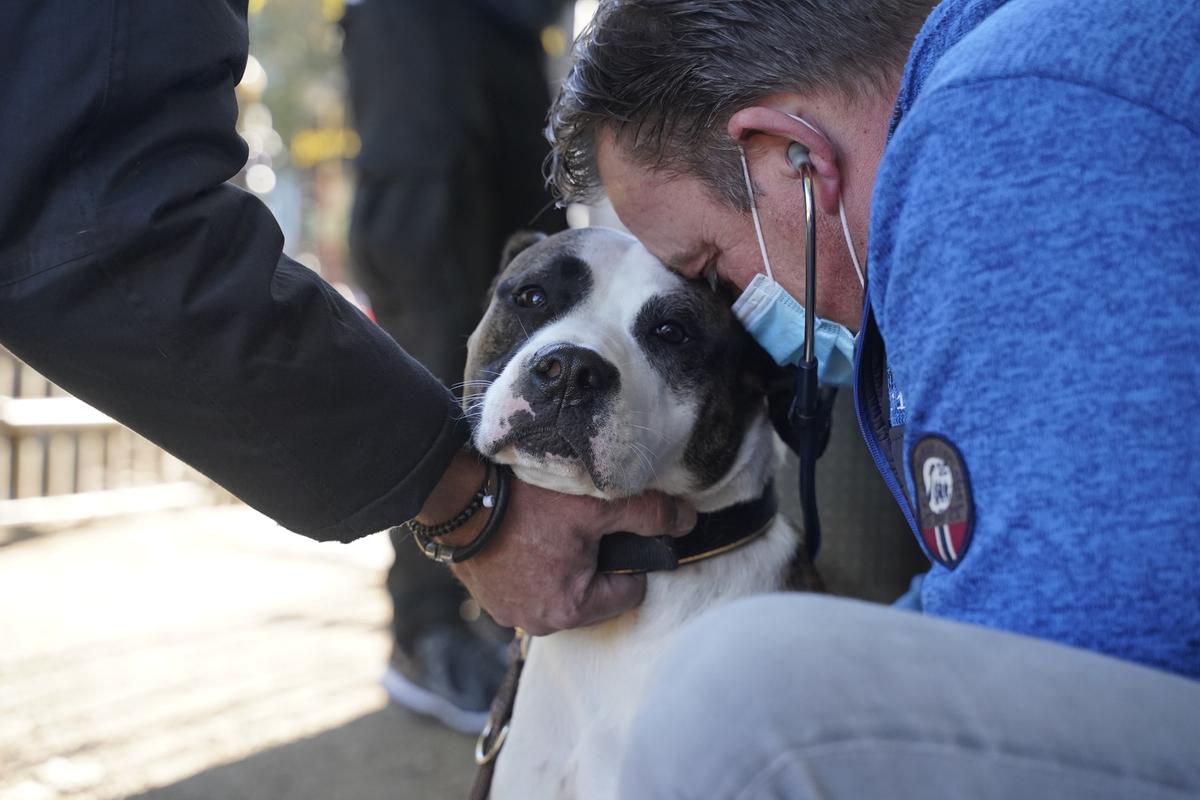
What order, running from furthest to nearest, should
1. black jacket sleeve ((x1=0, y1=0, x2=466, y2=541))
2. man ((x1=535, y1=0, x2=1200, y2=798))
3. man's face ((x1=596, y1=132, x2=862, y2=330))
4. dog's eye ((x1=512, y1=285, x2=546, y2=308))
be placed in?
dog's eye ((x1=512, y1=285, x2=546, y2=308)), man's face ((x1=596, y1=132, x2=862, y2=330)), black jacket sleeve ((x1=0, y1=0, x2=466, y2=541)), man ((x1=535, y1=0, x2=1200, y2=798))

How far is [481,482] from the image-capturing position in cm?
201

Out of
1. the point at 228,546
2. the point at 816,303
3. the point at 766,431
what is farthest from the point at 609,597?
the point at 228,546

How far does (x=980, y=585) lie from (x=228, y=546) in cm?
601

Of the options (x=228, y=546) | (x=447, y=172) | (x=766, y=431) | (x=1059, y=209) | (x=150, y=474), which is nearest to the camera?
(x=1059, y=209)

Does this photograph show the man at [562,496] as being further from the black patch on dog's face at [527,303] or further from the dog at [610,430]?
the black patch on dog's face at [527,303]

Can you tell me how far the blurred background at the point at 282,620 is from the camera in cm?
321

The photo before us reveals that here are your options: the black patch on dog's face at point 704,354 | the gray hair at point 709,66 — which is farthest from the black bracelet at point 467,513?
the gray hair at point 709,66

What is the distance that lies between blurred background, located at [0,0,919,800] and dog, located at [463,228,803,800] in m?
0.62

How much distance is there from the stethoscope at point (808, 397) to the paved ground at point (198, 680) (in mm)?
1586

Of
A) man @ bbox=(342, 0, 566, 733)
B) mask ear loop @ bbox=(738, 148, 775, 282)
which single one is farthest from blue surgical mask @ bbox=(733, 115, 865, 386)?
man @ bbox=(342, 0, 566, 733)

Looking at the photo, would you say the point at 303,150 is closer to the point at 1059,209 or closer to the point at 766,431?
the point at 766,431

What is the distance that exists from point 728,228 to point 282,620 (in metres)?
3.64

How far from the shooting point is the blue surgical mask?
1.98 metres

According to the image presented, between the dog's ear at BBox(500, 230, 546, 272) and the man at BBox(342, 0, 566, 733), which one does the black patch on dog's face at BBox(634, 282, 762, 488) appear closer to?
the dog's ear at BBox(500, 230, 546, 272)
